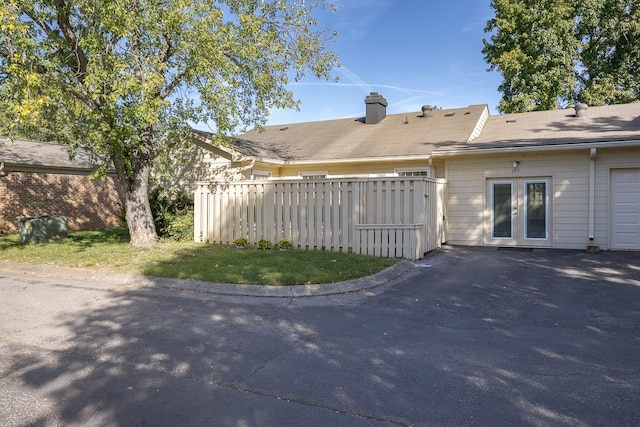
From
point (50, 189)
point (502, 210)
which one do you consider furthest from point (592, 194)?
point (50, 189)

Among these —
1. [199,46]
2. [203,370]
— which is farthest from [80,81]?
[203,370]

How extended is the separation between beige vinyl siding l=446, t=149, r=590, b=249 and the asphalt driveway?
4.50 m

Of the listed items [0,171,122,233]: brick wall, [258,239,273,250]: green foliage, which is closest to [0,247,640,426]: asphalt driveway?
[258,239,273,250]: green foliage

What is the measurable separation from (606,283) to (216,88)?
9831 mm

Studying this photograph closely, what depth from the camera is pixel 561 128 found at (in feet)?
47.5

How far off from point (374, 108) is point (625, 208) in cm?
1074

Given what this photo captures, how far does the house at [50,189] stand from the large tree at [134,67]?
6564 millimetres

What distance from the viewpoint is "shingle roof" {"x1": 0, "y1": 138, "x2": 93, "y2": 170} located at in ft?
61.8

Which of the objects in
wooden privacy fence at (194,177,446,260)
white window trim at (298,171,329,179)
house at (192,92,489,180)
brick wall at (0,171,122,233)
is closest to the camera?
wooden privacy fence at (194,177,446,260)

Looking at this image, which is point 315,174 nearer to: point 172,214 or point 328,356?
point 172,214

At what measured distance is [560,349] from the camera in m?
4.96

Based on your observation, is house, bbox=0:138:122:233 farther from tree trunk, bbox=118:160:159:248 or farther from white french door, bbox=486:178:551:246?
white french door, bbox=486:178:551:246

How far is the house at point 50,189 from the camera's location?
18375mm

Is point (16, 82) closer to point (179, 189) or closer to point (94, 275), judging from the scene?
point (94, 275)
